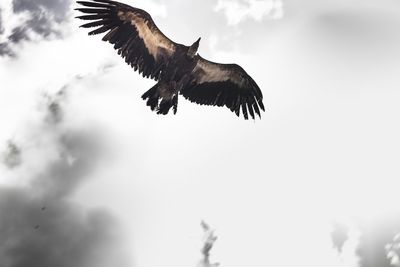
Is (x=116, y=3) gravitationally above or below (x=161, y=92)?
above

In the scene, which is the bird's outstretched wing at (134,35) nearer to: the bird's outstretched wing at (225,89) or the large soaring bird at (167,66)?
the large soaring bird at (167,66)

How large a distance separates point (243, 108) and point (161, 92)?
14.6 ft

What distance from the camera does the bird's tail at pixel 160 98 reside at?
864 inches

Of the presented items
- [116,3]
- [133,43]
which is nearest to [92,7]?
[116,3]

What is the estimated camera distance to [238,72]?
973 inches

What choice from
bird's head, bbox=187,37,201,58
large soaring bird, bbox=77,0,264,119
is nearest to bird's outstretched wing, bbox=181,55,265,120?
large soaring bird, bbox=77,0,264,119

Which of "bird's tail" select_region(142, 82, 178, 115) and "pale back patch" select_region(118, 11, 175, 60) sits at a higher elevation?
"pale back patch" select_region(118, 11, 175, 60)

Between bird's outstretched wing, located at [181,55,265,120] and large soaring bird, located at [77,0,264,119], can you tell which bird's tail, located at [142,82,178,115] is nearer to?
large soaring bird, located at [77,0,264,119]

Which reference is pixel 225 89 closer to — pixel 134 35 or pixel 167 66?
pixel 167 66

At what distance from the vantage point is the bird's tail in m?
22.0

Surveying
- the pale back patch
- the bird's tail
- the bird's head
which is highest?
the pale back patch

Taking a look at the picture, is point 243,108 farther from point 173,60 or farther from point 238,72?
point 173,60

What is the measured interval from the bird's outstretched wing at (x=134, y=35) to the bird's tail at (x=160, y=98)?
2.73 ft

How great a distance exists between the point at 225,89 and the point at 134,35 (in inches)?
201
